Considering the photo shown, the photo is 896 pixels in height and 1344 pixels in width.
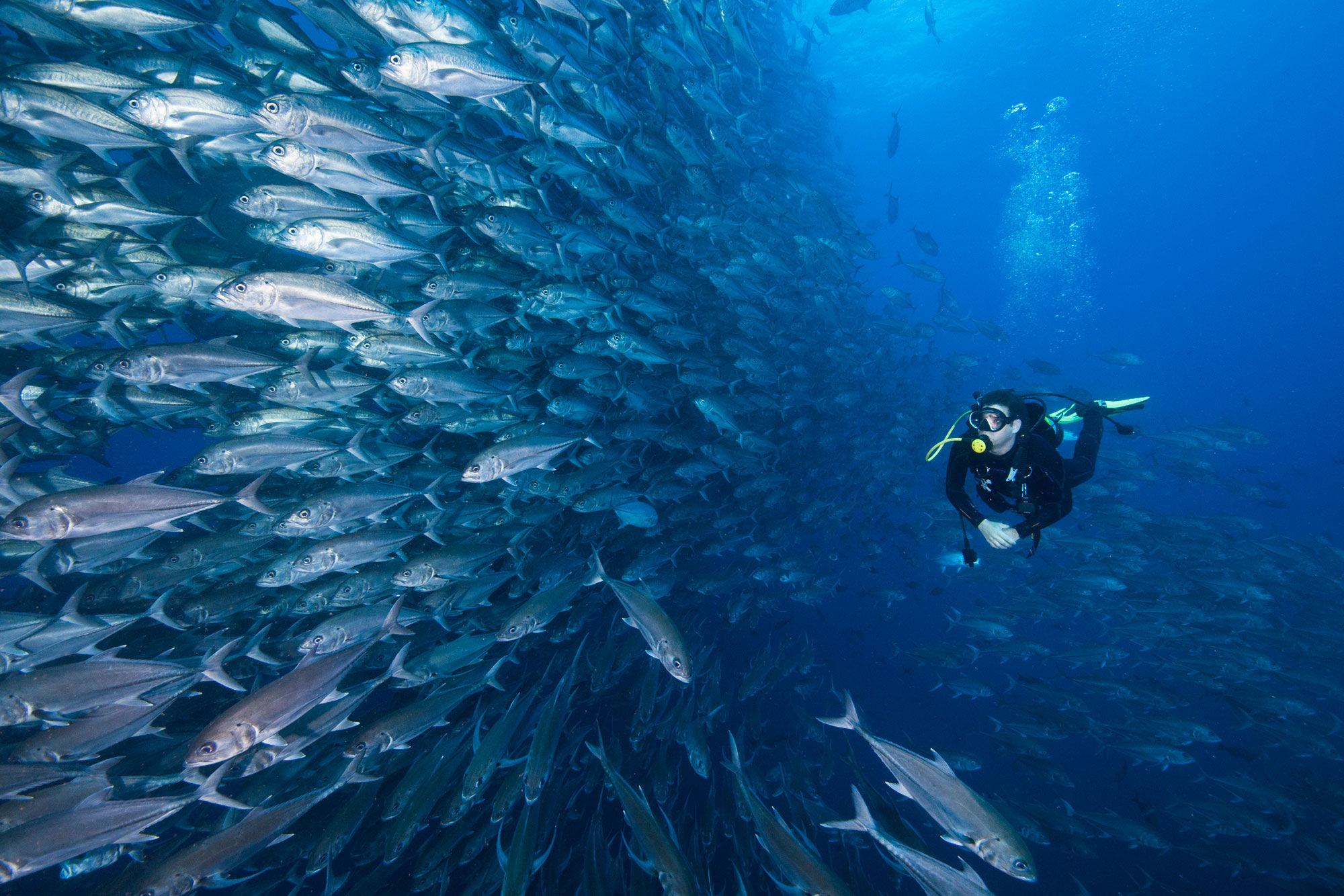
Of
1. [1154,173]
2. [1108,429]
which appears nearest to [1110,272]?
[1154,173]

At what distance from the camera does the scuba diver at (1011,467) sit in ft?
11.5

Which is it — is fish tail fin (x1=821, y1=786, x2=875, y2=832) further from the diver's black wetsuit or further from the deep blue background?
the deep blue background

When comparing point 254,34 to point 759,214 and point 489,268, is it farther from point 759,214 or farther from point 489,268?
point 759,214

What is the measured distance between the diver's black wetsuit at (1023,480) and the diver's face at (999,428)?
6cm

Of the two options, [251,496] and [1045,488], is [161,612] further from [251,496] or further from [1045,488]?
[1045,488]

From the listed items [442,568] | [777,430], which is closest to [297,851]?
[442,568]

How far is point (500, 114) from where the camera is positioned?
185 inches

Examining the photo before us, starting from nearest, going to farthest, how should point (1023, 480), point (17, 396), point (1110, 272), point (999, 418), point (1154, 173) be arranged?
point (17, 396) → point (999, 418) → point (1023, 480) → point (1154, 173) → point (1110, 272)

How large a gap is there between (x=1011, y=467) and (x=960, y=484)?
1.53 ft

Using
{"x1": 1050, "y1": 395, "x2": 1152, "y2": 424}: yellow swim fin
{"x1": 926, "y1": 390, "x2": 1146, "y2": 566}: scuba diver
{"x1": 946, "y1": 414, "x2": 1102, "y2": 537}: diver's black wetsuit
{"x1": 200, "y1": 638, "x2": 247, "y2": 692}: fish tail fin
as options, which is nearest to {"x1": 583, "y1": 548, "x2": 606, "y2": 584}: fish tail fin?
{"x1": 200, "y1": 638, "x2": 247, "y2": 692}: fish tail fin

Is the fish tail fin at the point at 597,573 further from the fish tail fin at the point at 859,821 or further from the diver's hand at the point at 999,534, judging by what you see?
the diver's hand at the point at 999,534

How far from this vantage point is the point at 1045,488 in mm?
3607

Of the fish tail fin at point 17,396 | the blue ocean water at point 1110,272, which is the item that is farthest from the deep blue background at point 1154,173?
the fish tail fin at point 17,396

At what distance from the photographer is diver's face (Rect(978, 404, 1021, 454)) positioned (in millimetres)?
3457
